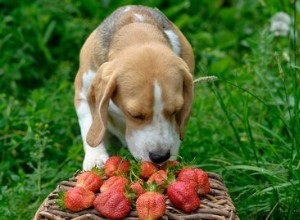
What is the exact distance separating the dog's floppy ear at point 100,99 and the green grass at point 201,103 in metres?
0.56

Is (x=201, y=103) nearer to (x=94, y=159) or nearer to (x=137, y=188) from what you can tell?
(x=94, y=159)

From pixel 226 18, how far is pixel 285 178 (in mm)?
4200

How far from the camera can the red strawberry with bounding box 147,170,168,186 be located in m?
3.85

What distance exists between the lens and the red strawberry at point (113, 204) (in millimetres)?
3611

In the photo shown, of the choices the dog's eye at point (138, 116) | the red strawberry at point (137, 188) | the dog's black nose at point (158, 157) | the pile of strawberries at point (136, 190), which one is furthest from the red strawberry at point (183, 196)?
the dog's eye at point (138, 116)

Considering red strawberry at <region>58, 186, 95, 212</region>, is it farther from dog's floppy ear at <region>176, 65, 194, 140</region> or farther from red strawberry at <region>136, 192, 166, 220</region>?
dog's floppy ear at <region>176, 65, 194, 140</region>

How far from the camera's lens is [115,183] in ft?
12.5

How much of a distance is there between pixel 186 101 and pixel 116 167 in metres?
0.75

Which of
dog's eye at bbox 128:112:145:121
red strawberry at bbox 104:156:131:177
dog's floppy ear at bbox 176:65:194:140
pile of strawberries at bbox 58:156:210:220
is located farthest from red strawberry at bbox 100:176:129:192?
dog's floppy ear at bbox 176:65:194:140

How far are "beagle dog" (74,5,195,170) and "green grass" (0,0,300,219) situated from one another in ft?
1.10

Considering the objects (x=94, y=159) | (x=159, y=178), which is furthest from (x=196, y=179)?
(x=94, y=159)

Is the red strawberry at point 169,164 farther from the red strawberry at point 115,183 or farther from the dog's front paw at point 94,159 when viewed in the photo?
the dog's front paw at point 94,159

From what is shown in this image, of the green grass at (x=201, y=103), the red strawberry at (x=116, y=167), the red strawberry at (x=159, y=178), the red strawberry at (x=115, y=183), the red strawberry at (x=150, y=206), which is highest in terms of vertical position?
the red strawberry at (x=150, y=206)

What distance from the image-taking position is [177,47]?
201 inches
